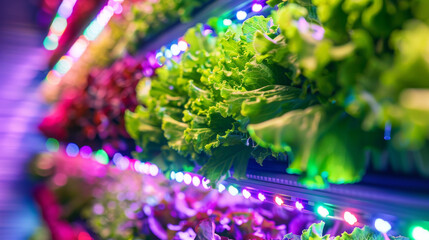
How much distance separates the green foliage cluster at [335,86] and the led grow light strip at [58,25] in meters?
1.62

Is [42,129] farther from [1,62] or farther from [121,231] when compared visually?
[121,231]

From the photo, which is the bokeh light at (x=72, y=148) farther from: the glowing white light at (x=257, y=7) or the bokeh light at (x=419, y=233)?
the bokeh light at (x=419, y=233)

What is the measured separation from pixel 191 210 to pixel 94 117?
117 cm

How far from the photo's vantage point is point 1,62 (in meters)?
3.83

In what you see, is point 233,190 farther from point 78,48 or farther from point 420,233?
point 78,48

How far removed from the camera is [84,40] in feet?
9.67

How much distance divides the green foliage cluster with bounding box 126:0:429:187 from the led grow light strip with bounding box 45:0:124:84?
166 centimetres

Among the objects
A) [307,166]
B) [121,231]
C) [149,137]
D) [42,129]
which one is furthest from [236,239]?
[42,129]

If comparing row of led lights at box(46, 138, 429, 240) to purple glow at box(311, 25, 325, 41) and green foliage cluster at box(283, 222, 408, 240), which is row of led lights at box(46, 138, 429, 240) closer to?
green foliage cluster at box(283, 222, 408, 240)

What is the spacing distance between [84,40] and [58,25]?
0.27 m

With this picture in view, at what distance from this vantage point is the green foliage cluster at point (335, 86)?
17.4 inches

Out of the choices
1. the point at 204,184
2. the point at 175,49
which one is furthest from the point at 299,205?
the point at 175,49

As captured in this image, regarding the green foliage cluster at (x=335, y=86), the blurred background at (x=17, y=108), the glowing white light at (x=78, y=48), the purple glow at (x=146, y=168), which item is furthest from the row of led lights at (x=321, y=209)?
the blurred background at (x=17, y=108)

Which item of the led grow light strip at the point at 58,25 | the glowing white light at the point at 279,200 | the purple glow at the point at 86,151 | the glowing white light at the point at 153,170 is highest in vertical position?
the led grow light strip at the point at 58,25
